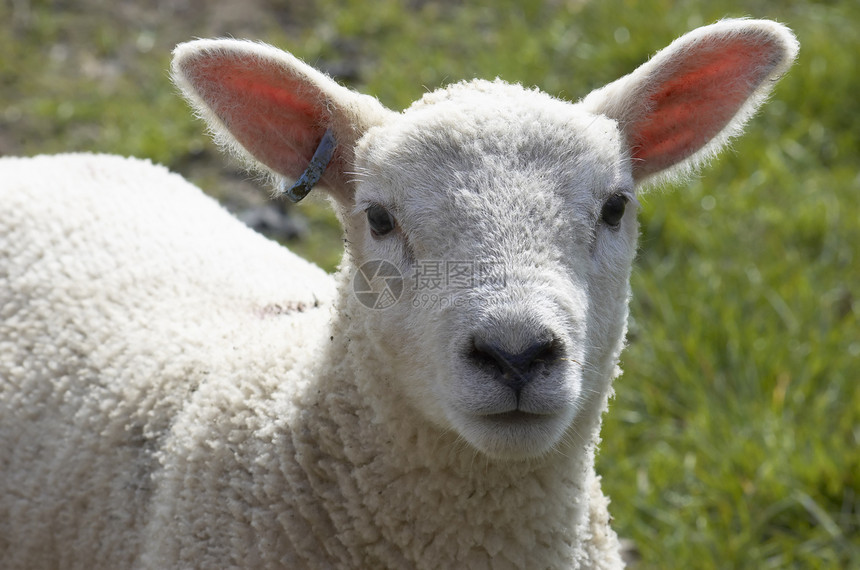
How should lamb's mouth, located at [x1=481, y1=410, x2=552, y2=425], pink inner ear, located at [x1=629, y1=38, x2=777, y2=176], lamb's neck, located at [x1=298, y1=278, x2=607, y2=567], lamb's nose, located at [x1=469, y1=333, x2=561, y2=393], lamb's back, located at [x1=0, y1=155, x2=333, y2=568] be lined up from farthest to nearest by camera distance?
lamb's back, located at [x1=0, y1=155, x2=333, y2=568]
pink inner ear, located at [x1=629, y1=38, x2=777, y2=176]
lamb's neck, located at [x1=298, y1=278, x2=607, y2=567]
lamb's mouth, located at [x1=481, y1=410, x2=552, y2=425]
lamb's nose, located at [x1=469, y1=333, x2=561, y2=393]

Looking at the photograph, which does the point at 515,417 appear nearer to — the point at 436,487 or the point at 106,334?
the point at 436,487

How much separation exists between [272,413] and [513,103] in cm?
104

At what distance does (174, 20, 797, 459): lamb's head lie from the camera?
2168 millimetres

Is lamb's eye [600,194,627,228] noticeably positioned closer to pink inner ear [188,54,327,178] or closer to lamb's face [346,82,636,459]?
lamb's face [346,82,636,459]

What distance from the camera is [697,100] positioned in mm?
2787

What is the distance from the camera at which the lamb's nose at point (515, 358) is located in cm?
209

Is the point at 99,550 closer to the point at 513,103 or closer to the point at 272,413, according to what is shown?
the point at 272,413

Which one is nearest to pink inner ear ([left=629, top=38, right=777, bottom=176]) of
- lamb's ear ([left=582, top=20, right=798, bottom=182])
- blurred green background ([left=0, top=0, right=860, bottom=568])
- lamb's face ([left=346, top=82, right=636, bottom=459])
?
lamb's ear ([left=582, top=20, right=798, bottom=182])

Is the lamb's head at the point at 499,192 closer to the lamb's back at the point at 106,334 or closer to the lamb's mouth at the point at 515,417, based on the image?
the lamb's mouth at the point at 515,417

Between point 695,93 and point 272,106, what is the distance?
118 cm

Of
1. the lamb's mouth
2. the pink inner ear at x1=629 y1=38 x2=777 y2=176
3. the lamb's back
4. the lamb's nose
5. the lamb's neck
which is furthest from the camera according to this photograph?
the lamb's back

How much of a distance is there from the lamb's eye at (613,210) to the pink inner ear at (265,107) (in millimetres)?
798

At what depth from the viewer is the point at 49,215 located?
3.26 metres

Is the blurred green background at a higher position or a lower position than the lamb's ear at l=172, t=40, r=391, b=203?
higher
